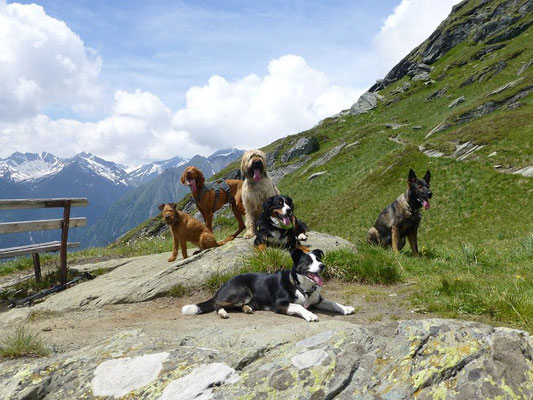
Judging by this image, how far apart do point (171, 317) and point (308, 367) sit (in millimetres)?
4114

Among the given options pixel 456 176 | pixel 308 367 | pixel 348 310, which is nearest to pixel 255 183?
pixel 348 310

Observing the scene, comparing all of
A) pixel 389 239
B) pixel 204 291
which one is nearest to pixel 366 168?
pixel 389 239

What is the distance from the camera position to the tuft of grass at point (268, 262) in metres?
8.45

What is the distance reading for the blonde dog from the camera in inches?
408

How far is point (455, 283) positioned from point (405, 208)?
4790 mm

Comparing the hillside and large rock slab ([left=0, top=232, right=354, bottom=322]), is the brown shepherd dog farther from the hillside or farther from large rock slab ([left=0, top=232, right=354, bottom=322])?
large rock slab ([left=0, top=232, right=354, bottom=322])

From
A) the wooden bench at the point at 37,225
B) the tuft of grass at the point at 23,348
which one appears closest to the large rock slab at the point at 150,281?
the wooden bench at the point at 37,225

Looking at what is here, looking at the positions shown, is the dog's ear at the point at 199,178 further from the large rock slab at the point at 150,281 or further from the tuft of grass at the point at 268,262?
the tuft of grass at the point at 268,262

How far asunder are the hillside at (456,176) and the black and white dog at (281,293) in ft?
5.97

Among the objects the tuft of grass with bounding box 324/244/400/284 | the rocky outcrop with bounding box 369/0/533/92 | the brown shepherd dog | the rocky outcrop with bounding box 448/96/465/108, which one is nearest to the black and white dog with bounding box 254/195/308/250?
the tuft of grass with bounding box 324/244/400/284

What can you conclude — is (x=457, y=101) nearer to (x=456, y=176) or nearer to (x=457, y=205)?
(x=456, y=176)

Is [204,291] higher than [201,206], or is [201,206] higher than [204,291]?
[201,206]

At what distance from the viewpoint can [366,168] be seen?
Answer: 38656 millimetres

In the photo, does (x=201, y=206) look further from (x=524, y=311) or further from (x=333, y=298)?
(x=524, y=311)
